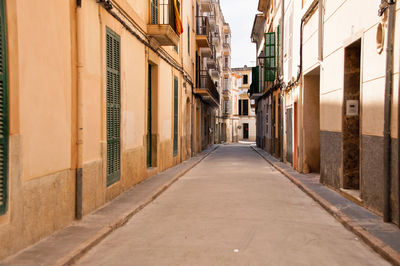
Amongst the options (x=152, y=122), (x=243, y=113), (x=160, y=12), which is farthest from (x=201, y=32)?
(x=243, y=113)

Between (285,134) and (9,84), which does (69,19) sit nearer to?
(9,84)

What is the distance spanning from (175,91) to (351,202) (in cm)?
1046

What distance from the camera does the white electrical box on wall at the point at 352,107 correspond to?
9.07m

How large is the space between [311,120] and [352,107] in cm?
461

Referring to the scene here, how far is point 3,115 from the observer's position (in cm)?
459

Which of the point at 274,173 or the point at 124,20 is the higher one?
the point at 124,20

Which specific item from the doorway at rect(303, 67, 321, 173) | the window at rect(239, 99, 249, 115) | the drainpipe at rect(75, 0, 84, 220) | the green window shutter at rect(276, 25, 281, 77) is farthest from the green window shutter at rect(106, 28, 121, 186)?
the window at rect(239, 99, 249, 115)

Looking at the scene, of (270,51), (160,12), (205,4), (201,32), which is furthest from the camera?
(205,4)

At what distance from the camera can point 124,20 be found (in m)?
9.76

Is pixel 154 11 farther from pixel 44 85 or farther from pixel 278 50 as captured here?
pixel 278 50

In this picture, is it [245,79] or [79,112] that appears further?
[245,79]

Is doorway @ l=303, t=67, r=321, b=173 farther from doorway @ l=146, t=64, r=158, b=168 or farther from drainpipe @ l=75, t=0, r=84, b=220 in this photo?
drainpipe @ l=75, t=0, r=84, b=220

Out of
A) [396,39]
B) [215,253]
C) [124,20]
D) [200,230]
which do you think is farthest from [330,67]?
[215,253]

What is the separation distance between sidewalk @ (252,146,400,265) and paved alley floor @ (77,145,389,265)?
4.6 inches
